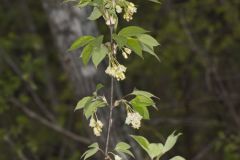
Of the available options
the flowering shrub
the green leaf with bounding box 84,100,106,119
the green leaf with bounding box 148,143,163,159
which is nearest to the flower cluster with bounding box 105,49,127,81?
the flowering shrub

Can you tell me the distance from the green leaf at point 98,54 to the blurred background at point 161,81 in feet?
11.7

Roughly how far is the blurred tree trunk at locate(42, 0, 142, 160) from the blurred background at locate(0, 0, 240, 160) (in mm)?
1592

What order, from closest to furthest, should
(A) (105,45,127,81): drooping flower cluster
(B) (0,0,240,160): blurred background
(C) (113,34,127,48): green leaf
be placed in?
(C) (113,34,127,48): green leaf, (A) (105,45,127,81): drooping flower cluster, (B) (0,0,240,160): blurred background

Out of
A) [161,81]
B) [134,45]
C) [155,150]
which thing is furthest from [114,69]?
[161,81]

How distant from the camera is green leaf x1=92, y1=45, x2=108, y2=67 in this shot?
1.84m

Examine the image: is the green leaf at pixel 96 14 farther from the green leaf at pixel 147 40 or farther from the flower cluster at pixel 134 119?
the flower cluster at pixel 134 119

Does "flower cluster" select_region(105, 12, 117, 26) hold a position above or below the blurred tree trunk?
above

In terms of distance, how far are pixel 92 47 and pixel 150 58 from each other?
212 inches

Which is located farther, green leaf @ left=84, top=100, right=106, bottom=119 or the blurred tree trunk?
the blurred tree trunk

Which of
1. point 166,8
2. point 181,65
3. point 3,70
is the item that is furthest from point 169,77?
point 3,70

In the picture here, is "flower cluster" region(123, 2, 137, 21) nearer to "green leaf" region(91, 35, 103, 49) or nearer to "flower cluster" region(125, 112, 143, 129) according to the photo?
"green leaf" region(91, 35, 103, 49)

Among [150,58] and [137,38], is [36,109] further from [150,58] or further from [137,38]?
[137,38]

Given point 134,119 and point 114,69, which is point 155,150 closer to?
point 134,119

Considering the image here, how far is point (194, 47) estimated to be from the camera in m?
6.31
